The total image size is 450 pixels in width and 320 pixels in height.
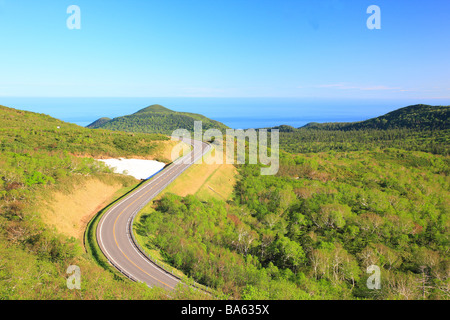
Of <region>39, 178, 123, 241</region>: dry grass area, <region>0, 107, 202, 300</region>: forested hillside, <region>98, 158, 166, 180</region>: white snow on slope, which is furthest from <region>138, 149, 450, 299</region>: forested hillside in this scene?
<region>98, 158, 166, 180</region>: white snow on slope

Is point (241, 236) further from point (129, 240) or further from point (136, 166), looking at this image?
point (136, 166)

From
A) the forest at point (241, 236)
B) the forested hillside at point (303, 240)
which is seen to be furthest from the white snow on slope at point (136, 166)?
the forested hillside at point (303, 240)

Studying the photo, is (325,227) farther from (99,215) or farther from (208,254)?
(99,215)

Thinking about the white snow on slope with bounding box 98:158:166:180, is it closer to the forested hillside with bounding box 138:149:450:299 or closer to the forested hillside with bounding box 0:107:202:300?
the forested hillside with bounding box 0:107:202:300

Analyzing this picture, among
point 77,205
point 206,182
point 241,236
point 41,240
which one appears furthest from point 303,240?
point 41,240

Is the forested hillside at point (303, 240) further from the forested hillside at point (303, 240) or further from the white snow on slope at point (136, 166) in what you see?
the white snow on slope at point (136, 166)

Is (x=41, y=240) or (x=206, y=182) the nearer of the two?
(x=41, y=240)

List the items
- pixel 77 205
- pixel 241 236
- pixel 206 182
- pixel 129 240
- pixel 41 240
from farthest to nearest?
pixel 206 182 < pixel 241 236 < pixel 77 205 < pixel 129 240 < pixel 41 240
